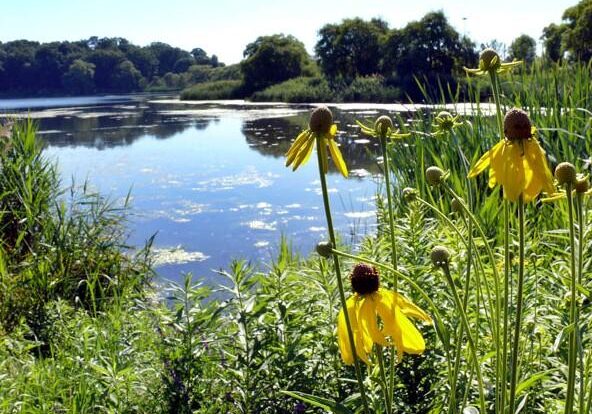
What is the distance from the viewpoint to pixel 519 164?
634mm

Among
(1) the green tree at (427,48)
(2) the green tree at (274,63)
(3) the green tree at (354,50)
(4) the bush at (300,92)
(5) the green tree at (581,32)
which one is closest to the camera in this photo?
(5) the green tree at (581,32)

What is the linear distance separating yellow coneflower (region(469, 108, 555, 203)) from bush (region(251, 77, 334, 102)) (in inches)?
819

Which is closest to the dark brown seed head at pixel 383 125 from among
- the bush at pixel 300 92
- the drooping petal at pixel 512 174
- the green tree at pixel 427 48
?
the drooping petal at pixel 512 174

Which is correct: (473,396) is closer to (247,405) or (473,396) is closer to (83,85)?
(247,405)

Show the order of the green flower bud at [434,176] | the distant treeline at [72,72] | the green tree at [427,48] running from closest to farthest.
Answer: the green flower bud at [434,176] → the green tree at [427,48] → the distant treeline at [72,72]

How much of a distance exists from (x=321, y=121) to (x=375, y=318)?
0.24 meters

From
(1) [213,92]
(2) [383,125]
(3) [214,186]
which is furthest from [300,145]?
(1) [213,92]

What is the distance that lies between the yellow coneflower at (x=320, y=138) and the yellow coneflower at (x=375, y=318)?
0.14m

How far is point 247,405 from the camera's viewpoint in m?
1.33

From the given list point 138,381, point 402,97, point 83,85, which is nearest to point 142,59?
point 83,85

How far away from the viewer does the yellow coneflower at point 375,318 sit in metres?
0.65

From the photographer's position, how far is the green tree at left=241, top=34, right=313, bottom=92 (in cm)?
3020

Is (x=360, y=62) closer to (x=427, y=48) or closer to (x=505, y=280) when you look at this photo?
(x=427, y=48)

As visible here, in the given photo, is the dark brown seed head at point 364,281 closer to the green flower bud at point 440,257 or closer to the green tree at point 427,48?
the green flower bud at point 440,257
